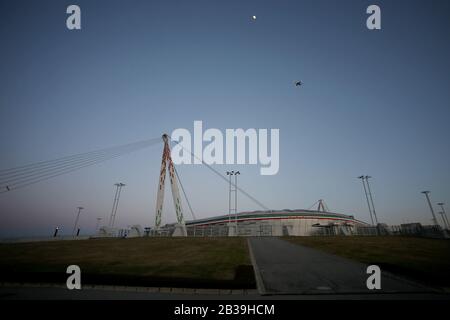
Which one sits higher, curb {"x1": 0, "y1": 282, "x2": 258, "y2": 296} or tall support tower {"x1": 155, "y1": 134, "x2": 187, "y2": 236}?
tall support tower {"x1": 155, "y1": 134, "x2": 187, "y2": 236}

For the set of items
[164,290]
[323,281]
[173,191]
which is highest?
[173,191]

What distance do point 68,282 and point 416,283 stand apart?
452 inches

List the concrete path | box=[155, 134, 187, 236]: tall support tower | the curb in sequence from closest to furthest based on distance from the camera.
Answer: the curb < the concrete path < box=[155, 134, 187, 236]: tall support tower

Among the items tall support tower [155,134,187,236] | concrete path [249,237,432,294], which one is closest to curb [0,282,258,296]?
concrete path [249,237,432,294]

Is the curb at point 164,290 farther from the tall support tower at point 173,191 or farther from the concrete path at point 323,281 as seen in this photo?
the tall support tower at point 173,191

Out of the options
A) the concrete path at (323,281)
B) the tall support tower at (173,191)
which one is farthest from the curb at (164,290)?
the tall support tower at (173,191)

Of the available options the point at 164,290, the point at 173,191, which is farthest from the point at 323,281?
the point at 173,191

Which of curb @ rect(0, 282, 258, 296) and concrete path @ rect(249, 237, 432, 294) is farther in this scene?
concrete path @ rect(249, 237, 432, 294)

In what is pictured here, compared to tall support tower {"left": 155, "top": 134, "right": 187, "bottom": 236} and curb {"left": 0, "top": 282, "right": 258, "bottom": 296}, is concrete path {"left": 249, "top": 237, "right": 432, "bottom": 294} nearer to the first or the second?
curb {"left": 0, "top": 282, "right": 258, "bottom": 296}

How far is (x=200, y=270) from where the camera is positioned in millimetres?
9609

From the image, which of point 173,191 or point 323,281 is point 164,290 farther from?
point 173,191

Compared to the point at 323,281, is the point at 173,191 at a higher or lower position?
higher
